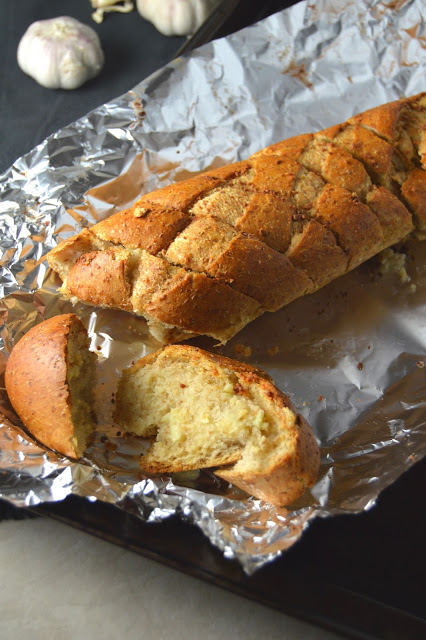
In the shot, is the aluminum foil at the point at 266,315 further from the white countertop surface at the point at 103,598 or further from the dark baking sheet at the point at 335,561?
the white countertop surface at the point at 103,598

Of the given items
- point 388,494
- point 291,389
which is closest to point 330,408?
point 291,389

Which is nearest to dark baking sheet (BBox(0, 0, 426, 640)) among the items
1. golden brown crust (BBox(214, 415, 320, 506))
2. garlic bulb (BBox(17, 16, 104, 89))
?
golden brown crust (BBox(214, 415, 320, 506))

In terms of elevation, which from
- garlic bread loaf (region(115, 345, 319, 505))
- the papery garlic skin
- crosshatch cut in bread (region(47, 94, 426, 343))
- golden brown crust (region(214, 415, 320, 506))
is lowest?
golden brown crust (region(214, 415, 320, 506))

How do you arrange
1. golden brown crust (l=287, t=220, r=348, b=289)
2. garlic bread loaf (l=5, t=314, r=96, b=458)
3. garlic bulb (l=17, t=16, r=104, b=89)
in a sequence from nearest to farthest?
garlic bread loaf (l=5, t=314, r=96, b=458) < golden brown crust (l=287, t=220, r=348, b=289) < garlic bulb (l=17, t=16, r=104, b=89)

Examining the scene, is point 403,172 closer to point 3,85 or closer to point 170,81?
point 170,81

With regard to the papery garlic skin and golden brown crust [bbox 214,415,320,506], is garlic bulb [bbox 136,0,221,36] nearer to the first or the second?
the papery garlic skin
